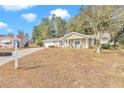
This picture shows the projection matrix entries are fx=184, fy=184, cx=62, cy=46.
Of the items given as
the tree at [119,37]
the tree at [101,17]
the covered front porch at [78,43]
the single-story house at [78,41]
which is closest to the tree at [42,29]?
the tree at [101,17]

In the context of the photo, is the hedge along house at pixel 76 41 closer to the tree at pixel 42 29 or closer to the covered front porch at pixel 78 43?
the covered front porch at pixel 78 43

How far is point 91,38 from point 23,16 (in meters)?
14.5

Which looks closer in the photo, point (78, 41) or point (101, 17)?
point (101, 17)

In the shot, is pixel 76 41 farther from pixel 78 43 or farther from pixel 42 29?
pixel 42 29

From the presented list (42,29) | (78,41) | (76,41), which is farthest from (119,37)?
(42,29)

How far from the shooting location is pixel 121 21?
43.7ft

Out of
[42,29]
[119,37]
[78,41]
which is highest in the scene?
[42,29]

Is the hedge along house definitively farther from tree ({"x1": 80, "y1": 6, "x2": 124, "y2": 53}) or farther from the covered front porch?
tree ({"x1": 80, "y1": 6, "x2": 124, "y2": 53})

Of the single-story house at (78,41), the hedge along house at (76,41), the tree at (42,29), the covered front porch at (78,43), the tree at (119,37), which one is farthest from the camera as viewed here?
the covered front porch at (78,43)

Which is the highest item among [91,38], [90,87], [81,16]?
[81,16]

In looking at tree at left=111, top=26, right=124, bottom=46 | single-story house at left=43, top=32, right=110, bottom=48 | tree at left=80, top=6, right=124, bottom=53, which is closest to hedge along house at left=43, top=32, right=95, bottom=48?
single-story house at left=43, top=32, right=110, bottom=48

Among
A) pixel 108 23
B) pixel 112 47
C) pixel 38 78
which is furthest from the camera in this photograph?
pixel 112 47
